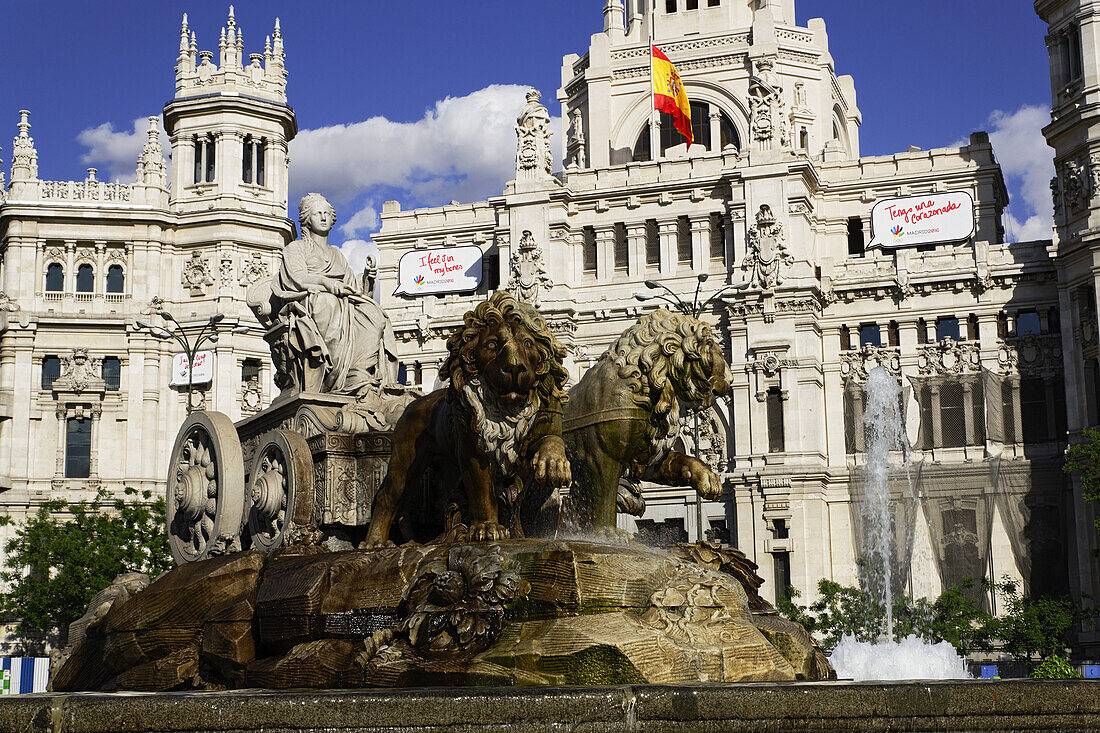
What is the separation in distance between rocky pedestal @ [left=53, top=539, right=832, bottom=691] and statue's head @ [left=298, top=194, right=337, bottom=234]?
4.33 m

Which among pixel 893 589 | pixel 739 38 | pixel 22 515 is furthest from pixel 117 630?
pixel 739 38

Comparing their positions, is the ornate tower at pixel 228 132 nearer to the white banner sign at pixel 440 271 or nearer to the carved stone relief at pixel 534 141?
the white banner sign at pixel 440 271

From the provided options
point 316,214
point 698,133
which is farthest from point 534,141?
point 316,214

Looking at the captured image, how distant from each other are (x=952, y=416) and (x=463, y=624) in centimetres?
4831

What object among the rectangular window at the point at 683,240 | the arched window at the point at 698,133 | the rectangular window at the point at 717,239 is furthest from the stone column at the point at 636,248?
the arched window at the point at 698,133

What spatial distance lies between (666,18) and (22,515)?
40.8 m

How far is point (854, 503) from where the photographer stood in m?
54.4

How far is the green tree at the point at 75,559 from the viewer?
157 ft

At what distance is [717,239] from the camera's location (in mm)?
59875

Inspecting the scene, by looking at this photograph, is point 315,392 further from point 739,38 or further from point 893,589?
point 739,38

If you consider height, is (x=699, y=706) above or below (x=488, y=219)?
below

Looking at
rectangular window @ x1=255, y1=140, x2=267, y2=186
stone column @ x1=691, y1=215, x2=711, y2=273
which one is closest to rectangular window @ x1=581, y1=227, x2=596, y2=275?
stone column @ x1=691, y1=215, x2=711, y2=273

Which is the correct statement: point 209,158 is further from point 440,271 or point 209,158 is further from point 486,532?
point 486,532

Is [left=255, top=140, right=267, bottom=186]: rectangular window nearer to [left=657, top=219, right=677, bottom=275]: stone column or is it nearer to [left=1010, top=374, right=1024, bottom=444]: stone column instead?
[left=657, top=219, right=677, bottom=275]: stone column
